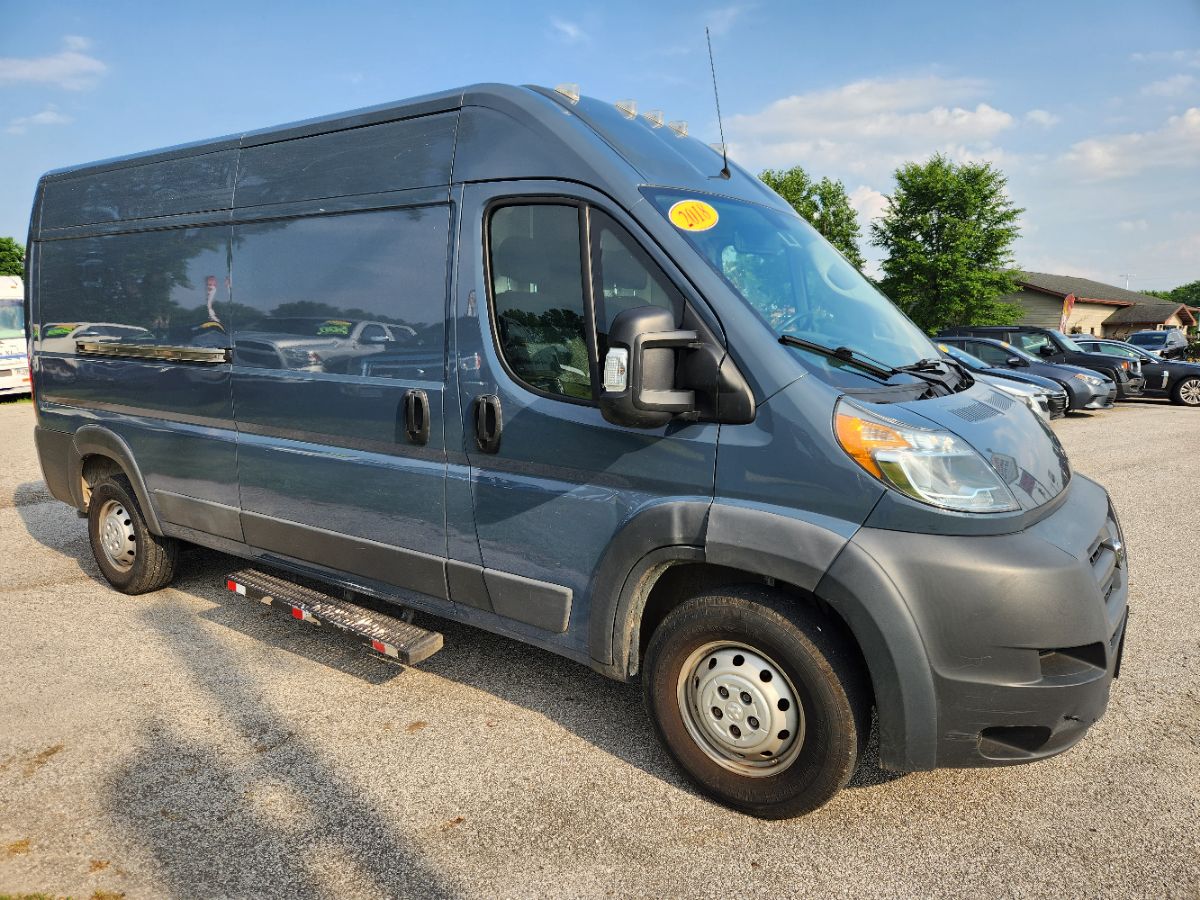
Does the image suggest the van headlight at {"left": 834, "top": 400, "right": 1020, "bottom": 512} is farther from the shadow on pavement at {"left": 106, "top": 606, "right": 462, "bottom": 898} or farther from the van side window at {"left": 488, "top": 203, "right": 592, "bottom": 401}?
the shadow on pavement at {"left": 106, "top": 606, "right": 462, "bottom": 898}

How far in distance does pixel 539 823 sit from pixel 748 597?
3.55 feet

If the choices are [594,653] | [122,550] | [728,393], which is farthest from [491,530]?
[122,550]

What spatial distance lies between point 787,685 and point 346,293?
250cm

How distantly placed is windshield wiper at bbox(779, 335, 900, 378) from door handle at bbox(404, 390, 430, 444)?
1499mm

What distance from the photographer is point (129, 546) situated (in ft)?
16.7

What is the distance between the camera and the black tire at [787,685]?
253cm

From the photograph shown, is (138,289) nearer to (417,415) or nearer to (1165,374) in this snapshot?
(417,415)

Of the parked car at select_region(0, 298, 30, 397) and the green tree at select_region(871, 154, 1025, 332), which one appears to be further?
the green tree at select_region(871, 154, 1025, 332)

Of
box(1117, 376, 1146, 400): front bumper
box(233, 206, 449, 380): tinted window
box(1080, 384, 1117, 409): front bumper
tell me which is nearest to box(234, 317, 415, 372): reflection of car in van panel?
box(233, 206, 449, 380): tinted window

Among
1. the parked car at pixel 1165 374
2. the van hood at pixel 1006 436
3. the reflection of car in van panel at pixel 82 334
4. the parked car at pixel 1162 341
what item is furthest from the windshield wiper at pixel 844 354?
the parked car at pixel 1162 341

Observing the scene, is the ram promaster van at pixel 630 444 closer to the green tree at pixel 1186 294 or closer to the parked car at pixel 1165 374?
the parked car at pixel 1165 374

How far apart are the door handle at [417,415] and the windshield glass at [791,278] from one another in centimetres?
125

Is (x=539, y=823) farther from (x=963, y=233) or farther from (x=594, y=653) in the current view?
(x=963, y=233)

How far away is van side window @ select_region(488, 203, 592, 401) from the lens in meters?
2.95
